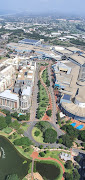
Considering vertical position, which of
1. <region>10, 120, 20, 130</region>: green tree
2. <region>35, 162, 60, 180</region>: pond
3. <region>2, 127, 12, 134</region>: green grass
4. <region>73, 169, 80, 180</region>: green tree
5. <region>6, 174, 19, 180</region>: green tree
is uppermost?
<region>10, 120, 20, 130</region>: green tree

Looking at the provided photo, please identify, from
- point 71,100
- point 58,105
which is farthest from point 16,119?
point 71,100

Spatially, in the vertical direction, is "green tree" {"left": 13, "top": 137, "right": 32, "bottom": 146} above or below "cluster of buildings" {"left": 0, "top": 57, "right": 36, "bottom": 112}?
below

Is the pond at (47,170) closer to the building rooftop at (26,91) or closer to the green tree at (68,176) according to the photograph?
the green tree at (68,176)

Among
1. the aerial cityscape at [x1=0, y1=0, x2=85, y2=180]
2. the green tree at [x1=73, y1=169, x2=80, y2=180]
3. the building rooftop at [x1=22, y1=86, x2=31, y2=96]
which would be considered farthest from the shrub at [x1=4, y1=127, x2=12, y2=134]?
the green tree at [x1=73, y1=169, x2=80, y2=180]

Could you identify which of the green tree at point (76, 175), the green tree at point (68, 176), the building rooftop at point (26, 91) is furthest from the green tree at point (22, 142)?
the building rooftop at point (26, 91)

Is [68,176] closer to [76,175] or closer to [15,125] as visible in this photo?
[76,175]

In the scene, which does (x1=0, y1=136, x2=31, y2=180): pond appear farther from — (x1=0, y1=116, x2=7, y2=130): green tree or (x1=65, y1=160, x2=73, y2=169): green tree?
(x1=65, y1=160, x2=73, y2=169): green tree

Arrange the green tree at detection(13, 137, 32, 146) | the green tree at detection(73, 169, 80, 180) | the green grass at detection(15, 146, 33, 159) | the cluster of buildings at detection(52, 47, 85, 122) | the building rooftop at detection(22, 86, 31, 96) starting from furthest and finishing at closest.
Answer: the building rooftop at detection(22, 86, 31, 96) → the cluster of buildings at detection(52, 47, 85, 122) → the green tree at detection(13, 137, 32, 146) → the green grass at detection(15, 146, 33, 159) → the green tree at detection(73, 169, 80, 180)
